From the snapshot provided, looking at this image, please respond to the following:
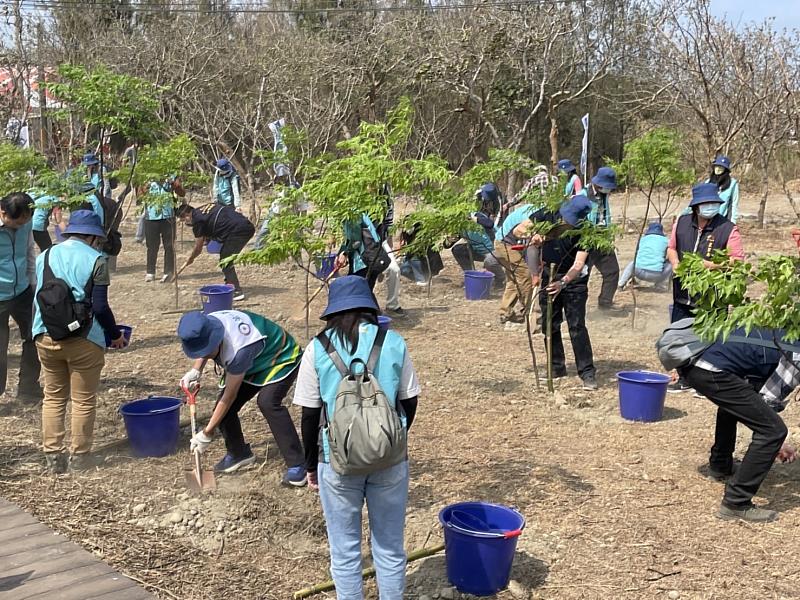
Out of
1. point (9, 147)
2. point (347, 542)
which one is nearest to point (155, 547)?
point (347, 542)

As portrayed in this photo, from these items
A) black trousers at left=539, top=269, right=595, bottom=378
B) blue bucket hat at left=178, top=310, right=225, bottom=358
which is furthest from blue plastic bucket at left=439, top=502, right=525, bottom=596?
black trousers at left=539, top=269, right=595, bottom=378

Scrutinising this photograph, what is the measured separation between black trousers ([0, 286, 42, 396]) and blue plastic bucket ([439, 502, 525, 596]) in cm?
428

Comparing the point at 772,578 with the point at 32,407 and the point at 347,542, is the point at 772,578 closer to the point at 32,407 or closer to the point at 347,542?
the point at 347,542

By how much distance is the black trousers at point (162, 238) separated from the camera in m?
12.7

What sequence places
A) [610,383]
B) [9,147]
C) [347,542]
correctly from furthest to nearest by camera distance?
[9,147] → [610,383] → [347,542]

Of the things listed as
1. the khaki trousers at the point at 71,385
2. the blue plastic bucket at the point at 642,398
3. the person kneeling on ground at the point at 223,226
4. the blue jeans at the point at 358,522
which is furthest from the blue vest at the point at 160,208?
the blue jeans at the point at 358,522

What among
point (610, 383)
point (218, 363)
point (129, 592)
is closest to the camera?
point (129, 592)

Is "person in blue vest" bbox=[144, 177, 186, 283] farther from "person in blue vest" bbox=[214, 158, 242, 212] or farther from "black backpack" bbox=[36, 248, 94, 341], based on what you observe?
"black backpack" bbox=[36, 248, 94, 341]

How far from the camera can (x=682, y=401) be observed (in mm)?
7332

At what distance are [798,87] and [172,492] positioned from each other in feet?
51.9

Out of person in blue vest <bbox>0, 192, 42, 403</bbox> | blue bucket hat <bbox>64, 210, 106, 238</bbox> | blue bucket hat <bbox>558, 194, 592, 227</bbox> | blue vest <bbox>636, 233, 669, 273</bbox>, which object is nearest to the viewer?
blue bucket hat <bbox>64, 210, 106, 238</bbox>

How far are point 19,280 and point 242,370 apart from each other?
279 centimetres

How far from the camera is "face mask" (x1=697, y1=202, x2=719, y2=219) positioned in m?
6.50

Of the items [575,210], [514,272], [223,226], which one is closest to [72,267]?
[575,210]
